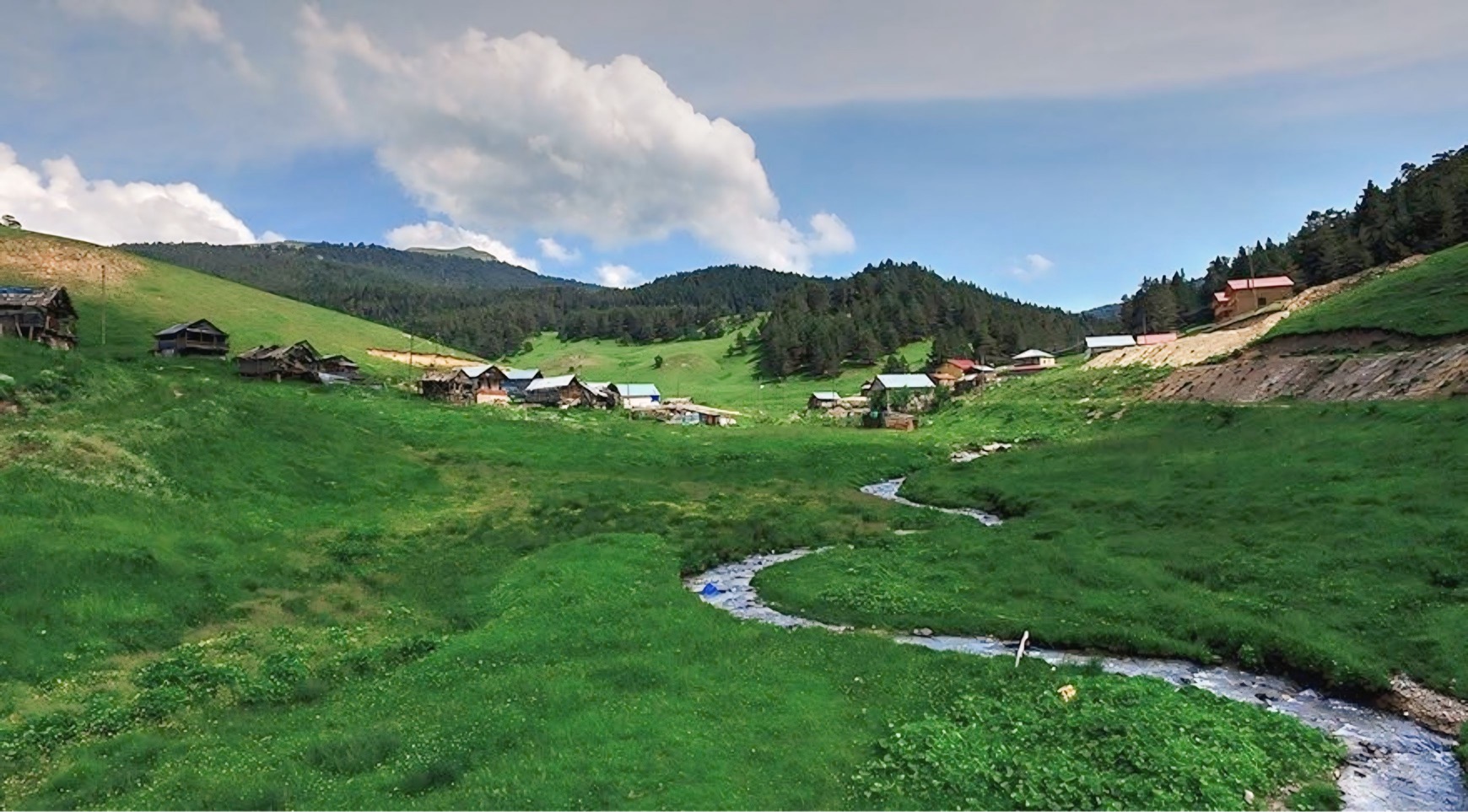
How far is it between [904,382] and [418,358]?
123852mm

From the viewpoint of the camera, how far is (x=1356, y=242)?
4875 inches

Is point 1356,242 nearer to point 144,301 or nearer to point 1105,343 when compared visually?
point 1105,343

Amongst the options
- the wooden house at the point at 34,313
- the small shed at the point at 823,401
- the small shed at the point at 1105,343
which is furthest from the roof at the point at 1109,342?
the wooden house at the point at 34,313

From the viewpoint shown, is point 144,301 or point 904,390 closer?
point 904,390

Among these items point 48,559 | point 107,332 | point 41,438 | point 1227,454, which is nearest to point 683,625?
point 48,559

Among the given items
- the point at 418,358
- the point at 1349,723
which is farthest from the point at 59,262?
the point at 1349,723

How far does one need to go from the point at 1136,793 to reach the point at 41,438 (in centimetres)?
4803

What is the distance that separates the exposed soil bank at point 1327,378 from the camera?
168 feet

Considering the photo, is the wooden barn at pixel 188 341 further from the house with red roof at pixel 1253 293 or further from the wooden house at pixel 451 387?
the house with red roof at pixel 1253 293

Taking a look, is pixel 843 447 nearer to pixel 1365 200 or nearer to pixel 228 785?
pixel 228 785

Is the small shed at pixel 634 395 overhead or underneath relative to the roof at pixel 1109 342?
underneath

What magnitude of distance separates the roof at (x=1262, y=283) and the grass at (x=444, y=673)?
118 metres

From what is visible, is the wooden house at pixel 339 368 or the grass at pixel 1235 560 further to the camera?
the wooden house at pixel 339 368

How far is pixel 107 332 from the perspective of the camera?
13438 cm
